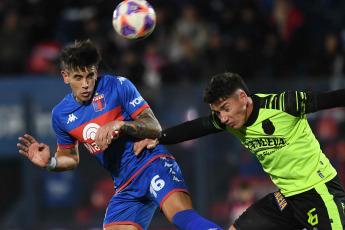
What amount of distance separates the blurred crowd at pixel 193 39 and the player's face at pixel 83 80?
4498mm

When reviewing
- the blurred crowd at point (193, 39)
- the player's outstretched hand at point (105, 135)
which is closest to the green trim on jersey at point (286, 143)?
the player's outstretched hand at point (105, 135)

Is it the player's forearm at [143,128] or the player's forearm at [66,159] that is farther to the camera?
the player's forearm at [66,159]

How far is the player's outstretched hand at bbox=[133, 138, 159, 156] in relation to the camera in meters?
5.32

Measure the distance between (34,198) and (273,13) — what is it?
544cm

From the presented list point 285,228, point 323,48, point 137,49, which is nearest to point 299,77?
point 323,48

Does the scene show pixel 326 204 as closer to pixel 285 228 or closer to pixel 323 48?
pixel 285 228

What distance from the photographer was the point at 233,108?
4836mm

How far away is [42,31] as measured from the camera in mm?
11375

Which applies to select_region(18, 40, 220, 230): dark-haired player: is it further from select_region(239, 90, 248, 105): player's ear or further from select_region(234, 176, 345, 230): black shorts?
select_region(239, 90, 248, 105): player's ear

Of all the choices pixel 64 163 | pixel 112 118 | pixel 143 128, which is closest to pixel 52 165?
pixel 64 163

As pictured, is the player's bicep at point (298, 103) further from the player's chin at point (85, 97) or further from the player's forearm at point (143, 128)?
the player's chin at point (85, 97)

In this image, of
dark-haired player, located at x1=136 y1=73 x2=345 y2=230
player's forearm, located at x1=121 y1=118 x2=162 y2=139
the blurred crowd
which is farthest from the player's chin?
the blurred crowd

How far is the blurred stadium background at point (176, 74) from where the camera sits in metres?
9.34

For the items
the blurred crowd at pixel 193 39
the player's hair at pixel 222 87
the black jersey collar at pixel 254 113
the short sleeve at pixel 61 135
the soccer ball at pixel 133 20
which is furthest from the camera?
the blurred crowd at pixel 193 39
